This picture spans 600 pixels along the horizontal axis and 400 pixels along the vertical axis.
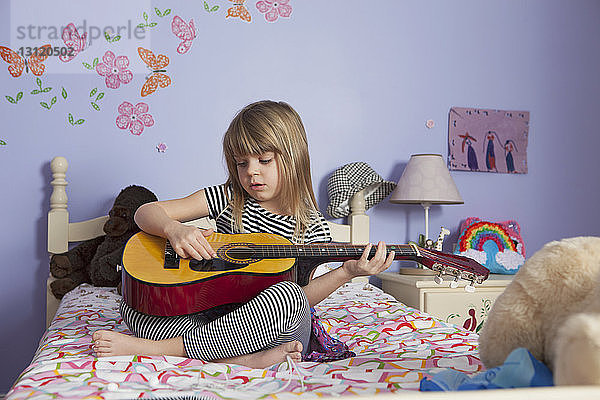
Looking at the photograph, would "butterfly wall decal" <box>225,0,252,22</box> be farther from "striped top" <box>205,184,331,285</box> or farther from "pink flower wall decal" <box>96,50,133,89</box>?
"striped top" <box>205,184,331,285</box>

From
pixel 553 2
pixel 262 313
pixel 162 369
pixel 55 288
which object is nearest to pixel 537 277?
pixel 262 313

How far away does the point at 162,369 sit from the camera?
1.04 metres

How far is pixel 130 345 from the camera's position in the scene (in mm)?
1122

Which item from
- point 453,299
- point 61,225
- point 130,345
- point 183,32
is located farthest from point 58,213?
point 453,299

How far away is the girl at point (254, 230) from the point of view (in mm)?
1128

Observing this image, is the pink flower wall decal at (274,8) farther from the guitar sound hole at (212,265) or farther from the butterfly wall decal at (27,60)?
the guitar sound hole at (212,265)

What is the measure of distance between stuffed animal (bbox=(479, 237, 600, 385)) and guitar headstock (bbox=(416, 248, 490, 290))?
0.36 metres

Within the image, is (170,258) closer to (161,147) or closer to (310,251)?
(310,251)

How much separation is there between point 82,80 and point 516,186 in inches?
76.5

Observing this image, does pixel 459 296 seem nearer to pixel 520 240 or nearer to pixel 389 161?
pixel 520 240

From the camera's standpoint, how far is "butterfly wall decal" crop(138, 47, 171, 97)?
94.3 inches

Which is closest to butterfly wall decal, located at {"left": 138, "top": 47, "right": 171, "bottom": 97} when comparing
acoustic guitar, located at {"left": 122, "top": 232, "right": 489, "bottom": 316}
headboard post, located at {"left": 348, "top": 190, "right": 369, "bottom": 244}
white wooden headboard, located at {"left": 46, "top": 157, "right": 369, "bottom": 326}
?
white wooden headboard, located at {"left": 46, "top": 157, "right": 369, "bottom": 326}

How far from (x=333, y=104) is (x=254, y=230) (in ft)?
3.81

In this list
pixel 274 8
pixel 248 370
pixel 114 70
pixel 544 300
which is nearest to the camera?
pixel 544 300
